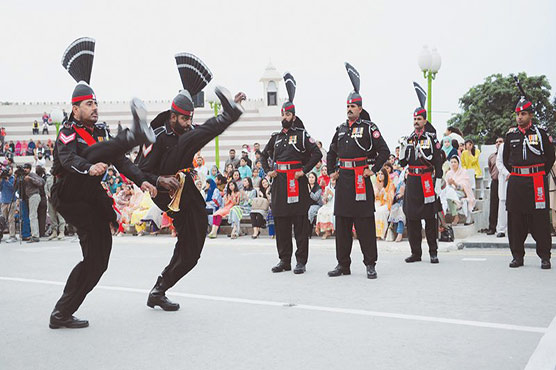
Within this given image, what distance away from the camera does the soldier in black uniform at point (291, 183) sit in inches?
356

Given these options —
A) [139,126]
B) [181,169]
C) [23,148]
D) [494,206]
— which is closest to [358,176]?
[181,169]

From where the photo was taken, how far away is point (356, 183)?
8.50 metres

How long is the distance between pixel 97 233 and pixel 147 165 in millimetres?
864

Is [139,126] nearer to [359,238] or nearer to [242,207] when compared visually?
[359,238]

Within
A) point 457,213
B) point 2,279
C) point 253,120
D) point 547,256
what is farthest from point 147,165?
point 253,120

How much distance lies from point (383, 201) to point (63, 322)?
838cm

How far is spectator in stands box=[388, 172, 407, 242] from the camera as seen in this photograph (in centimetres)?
1235

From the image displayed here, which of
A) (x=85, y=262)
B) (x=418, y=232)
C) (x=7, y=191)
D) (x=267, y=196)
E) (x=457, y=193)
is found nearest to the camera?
(x=85, y=262)

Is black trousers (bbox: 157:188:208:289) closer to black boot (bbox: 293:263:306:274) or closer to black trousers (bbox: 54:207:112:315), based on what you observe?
black trousers (bbox: 54:207:112:315)

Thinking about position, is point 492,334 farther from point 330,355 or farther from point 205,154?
point 205,154

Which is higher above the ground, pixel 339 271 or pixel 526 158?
pixel 526 158

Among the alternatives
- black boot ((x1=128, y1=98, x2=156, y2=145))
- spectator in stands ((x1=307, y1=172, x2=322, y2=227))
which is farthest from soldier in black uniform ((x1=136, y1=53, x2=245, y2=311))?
spectator in stands ((x1=307, y1=172, x2=322, y2=227))

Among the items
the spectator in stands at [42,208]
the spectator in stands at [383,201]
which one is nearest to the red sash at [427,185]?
the spectator in stands at [383,201]

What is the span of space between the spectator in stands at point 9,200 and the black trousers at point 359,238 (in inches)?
455
